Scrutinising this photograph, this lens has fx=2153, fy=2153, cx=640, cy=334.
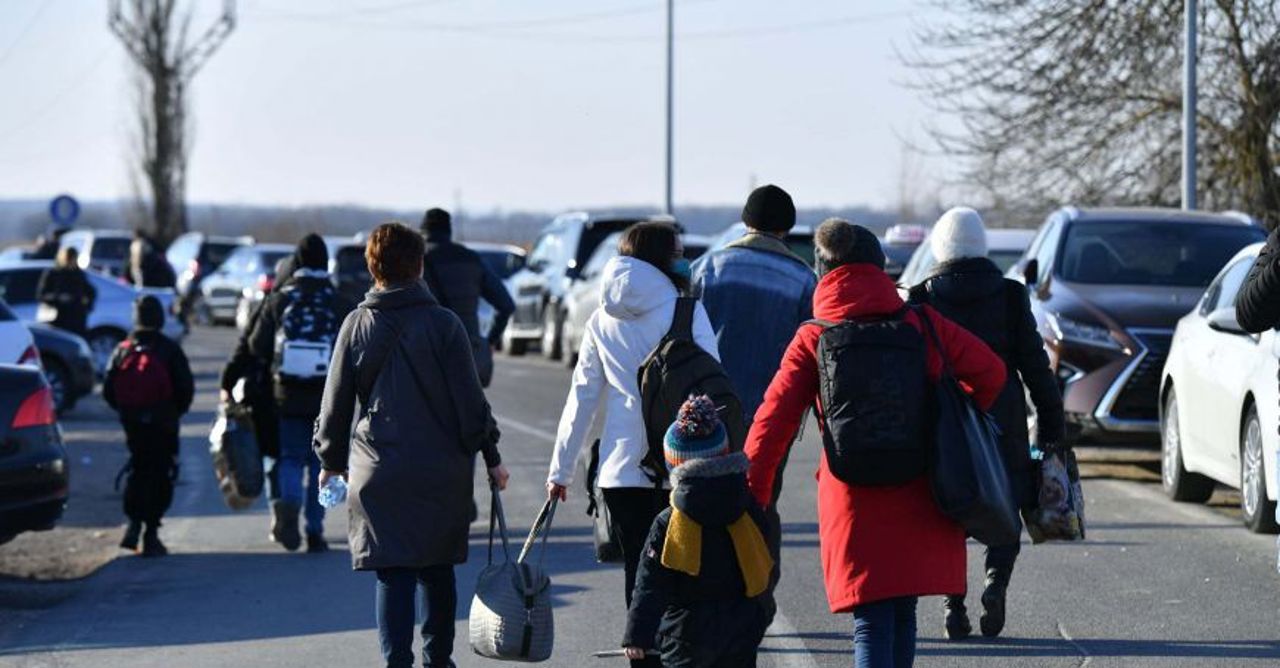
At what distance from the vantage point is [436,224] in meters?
12.1

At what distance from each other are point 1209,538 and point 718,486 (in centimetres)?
607

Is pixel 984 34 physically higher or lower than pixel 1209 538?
higher

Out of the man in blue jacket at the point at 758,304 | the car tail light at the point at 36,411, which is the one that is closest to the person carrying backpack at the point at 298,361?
the car tail light at the point at 36,411

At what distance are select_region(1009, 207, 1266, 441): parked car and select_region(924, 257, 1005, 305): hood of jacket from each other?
5440 millimetres

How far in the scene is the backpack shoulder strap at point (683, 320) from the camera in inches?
283

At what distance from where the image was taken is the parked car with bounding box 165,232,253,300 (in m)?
45.6

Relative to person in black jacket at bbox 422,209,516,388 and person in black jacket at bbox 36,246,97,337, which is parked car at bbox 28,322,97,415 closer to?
person in black jacket at bbox 36,246,97,337

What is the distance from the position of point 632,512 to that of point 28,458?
4.56m

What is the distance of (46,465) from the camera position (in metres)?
10.8

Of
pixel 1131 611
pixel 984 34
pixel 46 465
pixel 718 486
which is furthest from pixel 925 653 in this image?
pixel 984 34

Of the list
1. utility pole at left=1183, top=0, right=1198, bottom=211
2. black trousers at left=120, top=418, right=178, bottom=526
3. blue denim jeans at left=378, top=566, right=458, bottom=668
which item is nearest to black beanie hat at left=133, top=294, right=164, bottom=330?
black trousers at left=120, top=418, right=178, bottom=526

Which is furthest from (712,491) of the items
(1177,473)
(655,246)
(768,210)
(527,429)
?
(527,429)

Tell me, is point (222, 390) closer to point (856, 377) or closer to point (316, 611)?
point (316, 611)

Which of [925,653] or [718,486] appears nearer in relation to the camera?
[718,486]
